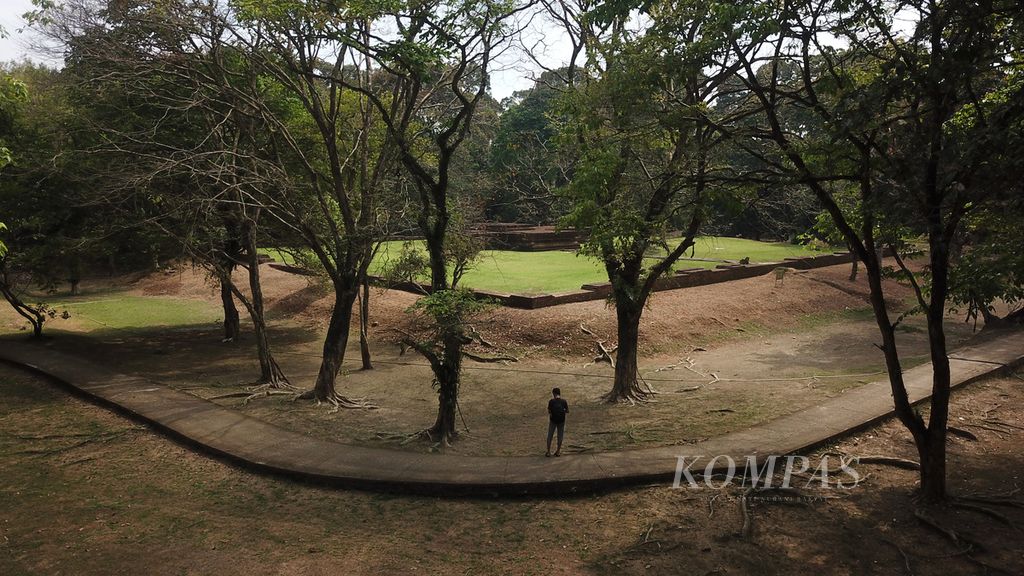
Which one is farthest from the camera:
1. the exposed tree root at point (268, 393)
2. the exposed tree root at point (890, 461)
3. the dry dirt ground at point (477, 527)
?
the exposed tree root at point (268, 393)

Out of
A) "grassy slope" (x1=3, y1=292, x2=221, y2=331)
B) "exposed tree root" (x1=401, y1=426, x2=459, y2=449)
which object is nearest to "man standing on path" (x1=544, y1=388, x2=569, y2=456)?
"exposed tree root" (x1=401, y1=426, x2=459, y2=449)

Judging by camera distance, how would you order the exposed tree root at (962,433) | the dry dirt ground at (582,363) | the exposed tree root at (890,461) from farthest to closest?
the dry dirt ground at (582,363) → the exposed tree root at (962,433) → the exposed tree root at (890,461)

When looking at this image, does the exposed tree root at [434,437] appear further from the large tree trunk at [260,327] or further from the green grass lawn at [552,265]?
the green grass lawn at [552,265]

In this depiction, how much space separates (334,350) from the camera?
13125 mm

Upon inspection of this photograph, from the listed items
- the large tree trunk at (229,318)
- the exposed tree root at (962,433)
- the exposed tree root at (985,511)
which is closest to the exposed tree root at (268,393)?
the large tree trunk at (229,318)

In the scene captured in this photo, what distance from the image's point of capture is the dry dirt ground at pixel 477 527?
653 centimetres

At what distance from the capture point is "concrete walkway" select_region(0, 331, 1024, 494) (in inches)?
335

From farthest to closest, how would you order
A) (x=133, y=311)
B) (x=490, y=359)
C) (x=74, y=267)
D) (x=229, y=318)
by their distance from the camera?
(x=133, y=311) < (x=229, y=318) < (x=74, y=267) < (x=490, y=359)

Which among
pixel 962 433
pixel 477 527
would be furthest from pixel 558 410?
pixel 962 433

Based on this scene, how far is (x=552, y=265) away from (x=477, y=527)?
68.1 feet

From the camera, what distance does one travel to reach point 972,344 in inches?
607

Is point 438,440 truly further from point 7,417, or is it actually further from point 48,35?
point 48,35

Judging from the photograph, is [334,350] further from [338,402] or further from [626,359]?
[626,359]

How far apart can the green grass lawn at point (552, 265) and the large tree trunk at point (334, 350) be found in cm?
461
